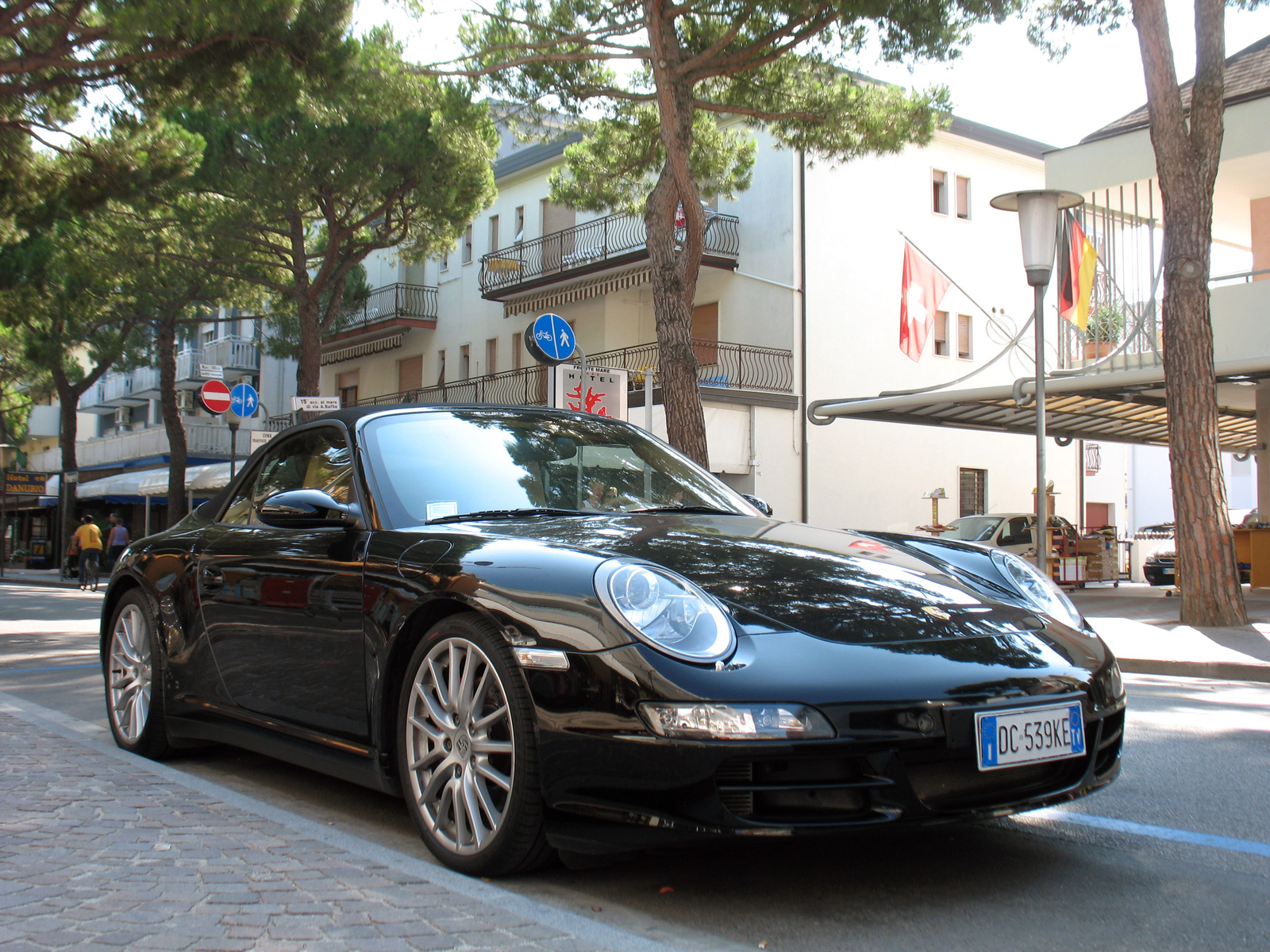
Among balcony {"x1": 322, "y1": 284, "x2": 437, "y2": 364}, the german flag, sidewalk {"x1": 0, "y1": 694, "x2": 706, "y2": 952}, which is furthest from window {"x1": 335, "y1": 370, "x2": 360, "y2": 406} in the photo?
sidewalk {"x1": 0, "y1": 694, "x2": 706, "y2": 952}

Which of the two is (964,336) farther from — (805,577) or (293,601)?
(805,577)

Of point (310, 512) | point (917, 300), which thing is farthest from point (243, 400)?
point (310, 512)

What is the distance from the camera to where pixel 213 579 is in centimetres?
475

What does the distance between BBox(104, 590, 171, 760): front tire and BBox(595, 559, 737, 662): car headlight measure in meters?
2.78

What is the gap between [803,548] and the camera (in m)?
3.75

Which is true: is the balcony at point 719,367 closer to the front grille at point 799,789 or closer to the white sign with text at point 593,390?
the white sign with text at point 593,390

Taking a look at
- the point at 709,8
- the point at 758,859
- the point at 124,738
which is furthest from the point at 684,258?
the point at 758,859

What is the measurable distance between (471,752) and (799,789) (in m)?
0.93

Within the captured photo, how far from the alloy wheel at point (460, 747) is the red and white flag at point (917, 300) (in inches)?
693

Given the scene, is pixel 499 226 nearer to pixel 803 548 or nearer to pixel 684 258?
pixel 684 258

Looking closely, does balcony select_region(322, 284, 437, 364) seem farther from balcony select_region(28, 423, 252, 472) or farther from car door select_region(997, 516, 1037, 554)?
car door select_region(997, 516, 1037, 554)

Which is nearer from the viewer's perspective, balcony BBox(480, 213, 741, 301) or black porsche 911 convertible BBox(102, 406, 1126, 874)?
black porsche 911 convertible BBox(102, 406, 1126, 874)

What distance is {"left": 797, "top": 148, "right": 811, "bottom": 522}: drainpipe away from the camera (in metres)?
26.1

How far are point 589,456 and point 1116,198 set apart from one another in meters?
17.9
